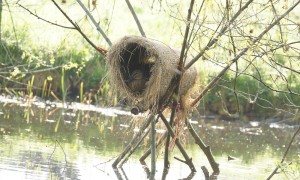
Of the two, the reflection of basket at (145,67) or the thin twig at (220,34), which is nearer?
the thin twig at (220,34)

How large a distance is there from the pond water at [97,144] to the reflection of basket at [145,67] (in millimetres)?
901

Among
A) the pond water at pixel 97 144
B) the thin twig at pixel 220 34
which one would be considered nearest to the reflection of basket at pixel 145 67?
the thin twig at pixel 220 34

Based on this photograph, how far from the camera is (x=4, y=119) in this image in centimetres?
1656

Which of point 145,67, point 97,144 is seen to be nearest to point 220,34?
point 145,67

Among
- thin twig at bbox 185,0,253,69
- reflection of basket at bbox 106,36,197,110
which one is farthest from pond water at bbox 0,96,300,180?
thin twig at bbox 185,0,253,69

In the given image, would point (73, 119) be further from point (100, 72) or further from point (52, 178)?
point (52, 178)

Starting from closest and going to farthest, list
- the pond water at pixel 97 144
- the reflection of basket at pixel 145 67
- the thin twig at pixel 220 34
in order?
the thin twig at pixel 220 34 → the reflection of basket at pixel 145 67 → the pond water at pixel 97 144

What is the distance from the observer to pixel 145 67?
11.6 m

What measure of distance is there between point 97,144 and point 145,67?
3.45 m

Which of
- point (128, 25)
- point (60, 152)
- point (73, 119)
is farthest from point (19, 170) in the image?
point (128, 25)

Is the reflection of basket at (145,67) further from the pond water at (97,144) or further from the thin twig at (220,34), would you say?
the pond water at (97,144)

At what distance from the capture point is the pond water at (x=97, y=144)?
11.9 m

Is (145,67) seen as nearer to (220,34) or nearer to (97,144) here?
(220,34)

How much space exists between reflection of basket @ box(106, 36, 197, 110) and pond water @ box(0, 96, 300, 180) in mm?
901
